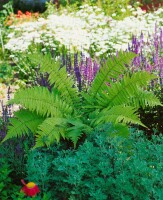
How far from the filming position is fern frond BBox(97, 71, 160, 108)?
4.45m

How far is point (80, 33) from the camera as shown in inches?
318

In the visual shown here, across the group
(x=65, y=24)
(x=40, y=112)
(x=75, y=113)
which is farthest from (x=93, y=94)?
(x=65, y=24)

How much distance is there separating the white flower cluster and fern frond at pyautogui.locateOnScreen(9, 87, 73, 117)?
3082mm

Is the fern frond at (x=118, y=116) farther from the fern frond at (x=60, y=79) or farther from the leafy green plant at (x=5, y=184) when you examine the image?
the leafy green plant at (x=5, y=184)

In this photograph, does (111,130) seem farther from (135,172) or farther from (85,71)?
(85,71)

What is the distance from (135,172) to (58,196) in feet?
2.70

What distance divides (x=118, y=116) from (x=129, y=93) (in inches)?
15.9

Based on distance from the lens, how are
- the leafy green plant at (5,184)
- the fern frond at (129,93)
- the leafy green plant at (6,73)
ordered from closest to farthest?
the leafy green plant at (5,184) → the fern frond at (129,93) → the leafy green plant at (6,73)

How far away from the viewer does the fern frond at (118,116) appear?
4.14m

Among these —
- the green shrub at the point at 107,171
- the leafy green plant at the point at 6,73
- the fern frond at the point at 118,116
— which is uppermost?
the fern frond at the point at 118,116

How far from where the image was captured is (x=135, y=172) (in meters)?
3.38

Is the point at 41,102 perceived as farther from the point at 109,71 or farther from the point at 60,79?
the point at 109,71

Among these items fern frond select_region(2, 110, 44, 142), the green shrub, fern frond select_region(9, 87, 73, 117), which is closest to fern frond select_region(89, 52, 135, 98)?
fern frond select_region(9, 87, 73, 117)

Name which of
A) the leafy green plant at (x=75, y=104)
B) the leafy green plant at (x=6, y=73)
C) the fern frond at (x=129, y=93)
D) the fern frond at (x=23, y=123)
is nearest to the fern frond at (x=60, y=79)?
the leafy green plant at (x=75, y=104)
